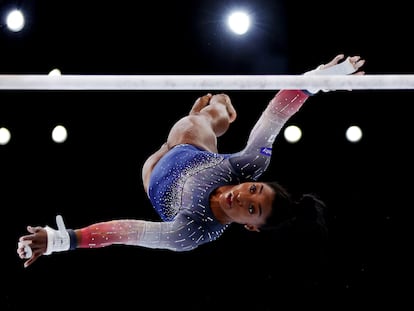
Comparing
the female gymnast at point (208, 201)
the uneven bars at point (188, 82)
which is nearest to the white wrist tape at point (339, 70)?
the female gymnast at point (208, 201)

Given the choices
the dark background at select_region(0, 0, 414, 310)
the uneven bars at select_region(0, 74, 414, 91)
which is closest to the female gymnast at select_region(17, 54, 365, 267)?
the uneven bars at select_region(0, 74, 414, 91)

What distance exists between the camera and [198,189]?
2.67m

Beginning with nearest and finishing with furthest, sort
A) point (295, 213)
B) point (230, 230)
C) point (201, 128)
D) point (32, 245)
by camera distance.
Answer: point (32, 245)
point (295, 213)
point (201, 128)
point (230, 230)

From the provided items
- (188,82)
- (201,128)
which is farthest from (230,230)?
(188,82)

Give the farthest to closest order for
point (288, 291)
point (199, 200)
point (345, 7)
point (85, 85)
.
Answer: point (288, 291), point (345, 7), point (199, 200), point (85, 85)

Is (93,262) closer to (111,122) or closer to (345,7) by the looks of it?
(111,122)

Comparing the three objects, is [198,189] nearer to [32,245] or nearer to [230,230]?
[32,245]

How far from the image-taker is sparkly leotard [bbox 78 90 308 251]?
2615mm

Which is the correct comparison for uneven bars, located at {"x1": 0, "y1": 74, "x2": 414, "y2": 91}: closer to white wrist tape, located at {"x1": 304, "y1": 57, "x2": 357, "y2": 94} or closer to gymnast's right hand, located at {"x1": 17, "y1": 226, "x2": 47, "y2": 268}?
white wrist tape, located at {"x1": 304, "y1": 57, "x2": 357, "y2": 94}

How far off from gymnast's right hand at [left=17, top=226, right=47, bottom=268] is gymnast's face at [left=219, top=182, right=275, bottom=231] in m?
0.73

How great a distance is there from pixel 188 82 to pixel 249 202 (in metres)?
0.56

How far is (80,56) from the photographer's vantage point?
3.93 meters

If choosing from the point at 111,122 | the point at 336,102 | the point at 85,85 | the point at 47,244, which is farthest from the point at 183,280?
the point at 85,85

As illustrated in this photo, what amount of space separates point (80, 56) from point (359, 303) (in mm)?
2449
